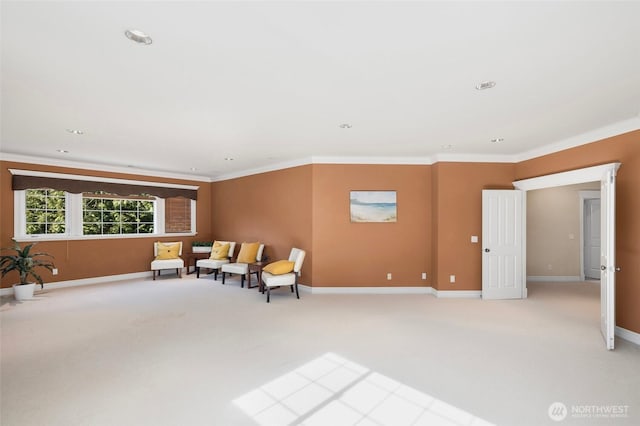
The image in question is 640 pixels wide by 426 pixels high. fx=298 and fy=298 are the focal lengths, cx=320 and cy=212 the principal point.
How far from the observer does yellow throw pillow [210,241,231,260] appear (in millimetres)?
6945

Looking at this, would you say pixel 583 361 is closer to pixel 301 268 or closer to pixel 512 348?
pixel 512 348

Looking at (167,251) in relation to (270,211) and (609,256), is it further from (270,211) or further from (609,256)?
(609,256)

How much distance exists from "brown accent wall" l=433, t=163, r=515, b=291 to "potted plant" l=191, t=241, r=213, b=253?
5.33 meters

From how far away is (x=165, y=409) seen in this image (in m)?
2.17

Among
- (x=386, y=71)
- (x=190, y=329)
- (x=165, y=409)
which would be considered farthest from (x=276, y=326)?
(x=386, y=71)

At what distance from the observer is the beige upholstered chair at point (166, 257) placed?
6648mm

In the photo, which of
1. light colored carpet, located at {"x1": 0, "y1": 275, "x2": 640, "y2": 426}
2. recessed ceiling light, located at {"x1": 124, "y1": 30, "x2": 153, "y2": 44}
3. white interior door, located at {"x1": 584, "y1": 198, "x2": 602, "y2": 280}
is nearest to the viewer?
recessed ceiling light, located at {"x1": 124, "y1": 30, "x2": 153, "y2": 44}

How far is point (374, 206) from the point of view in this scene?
5543mm

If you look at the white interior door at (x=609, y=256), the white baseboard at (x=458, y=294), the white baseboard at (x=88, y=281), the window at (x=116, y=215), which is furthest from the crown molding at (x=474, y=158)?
the white baseboard at (x=88, y=281)

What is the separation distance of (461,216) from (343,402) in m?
4.06

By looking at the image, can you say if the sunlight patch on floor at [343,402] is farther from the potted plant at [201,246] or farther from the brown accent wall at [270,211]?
the potted plant at [201,246]

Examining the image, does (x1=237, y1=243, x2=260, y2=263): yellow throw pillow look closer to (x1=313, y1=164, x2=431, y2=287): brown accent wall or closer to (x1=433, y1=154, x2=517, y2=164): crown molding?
(x1=313, y1=164, x2=431, y2=287): brown accent wall

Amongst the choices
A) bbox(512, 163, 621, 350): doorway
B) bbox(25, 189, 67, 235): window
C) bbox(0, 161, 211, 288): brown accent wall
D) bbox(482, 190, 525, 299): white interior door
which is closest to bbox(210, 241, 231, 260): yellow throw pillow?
bbox(0, 161, 211, 288): brown accent wall

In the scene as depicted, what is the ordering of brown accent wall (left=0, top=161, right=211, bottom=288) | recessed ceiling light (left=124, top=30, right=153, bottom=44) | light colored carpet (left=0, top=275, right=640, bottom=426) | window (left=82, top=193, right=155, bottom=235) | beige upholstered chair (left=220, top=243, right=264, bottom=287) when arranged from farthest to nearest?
1. window (left=82, top=193, right=155, bottom=235)
2. beige upholstered chair (left=220, top=243, right=264, bottom=287)
3. brown accent wall (left=0, top=161, right=211, bottom=288)
4. light colored carpet (left=0, top=275, right=640, bottom=426)
5. recessed ceiling light (left=124, top=30, right=153, bottom=44)
